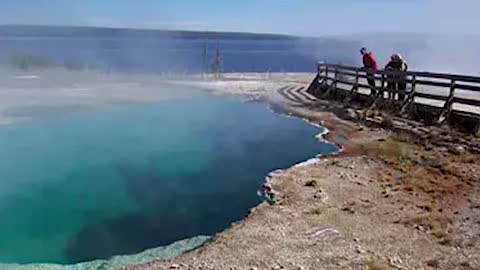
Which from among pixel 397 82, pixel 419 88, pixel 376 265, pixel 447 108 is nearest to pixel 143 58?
pixel 419 88

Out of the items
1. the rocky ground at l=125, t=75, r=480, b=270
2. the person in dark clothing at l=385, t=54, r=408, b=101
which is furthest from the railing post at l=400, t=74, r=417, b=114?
the rocky ground at l=125, t=75, r=480, b=270

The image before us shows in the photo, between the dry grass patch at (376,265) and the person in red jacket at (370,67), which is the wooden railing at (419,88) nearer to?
the person in red jacket at (370,67)

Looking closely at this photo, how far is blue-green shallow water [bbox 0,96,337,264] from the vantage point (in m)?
6.95

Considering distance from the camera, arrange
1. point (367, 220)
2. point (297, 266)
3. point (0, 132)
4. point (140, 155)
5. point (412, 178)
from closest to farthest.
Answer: point (297, 266) → point (367, 220) → point (412, 178) → point (140, 155) → point (0, 132)

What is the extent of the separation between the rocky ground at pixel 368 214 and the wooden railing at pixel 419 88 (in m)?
1.07

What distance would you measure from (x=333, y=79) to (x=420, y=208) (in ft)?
37.4

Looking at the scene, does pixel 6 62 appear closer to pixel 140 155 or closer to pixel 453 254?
pixel 140 155

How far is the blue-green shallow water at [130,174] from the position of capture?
6953mm

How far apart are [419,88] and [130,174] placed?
11081 millimetres

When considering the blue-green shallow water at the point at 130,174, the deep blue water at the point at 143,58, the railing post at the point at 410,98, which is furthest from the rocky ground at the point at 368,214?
the deep blue water at the point at 143,58

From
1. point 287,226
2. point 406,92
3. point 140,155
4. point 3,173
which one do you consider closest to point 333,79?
point 406,92

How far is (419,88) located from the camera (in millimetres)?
17906

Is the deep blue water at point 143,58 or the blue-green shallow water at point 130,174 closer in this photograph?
the blue-green shallow water at point 130,174

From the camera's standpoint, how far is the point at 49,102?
57.1 feet
